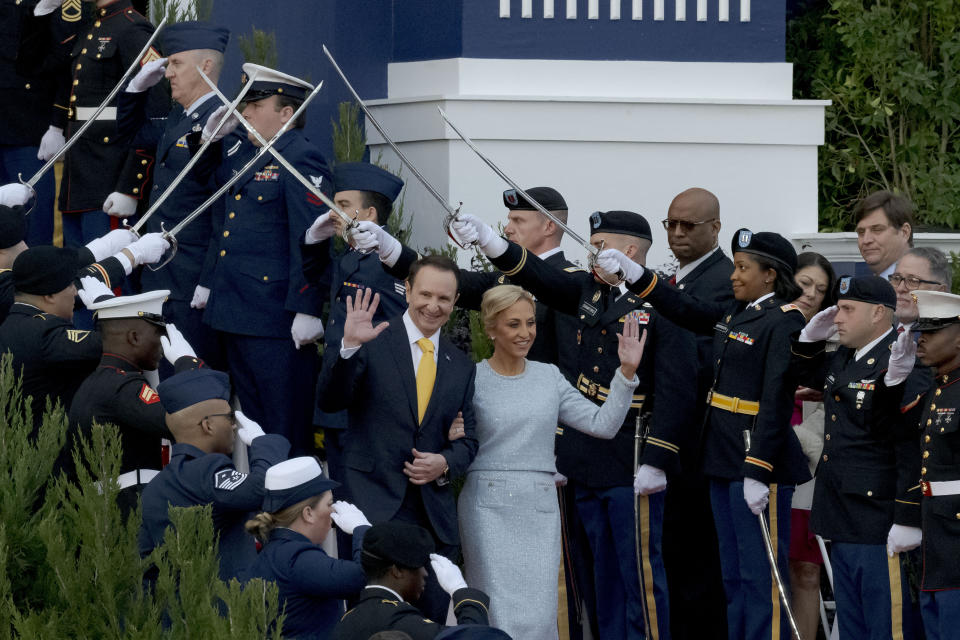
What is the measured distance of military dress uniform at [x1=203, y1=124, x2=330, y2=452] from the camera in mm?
7113

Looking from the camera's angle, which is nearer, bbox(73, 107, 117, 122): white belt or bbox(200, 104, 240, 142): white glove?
bbox(200, 104, 240, 142): white glove

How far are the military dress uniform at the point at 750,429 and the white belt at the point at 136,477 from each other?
202cm

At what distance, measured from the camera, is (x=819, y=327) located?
612 centimetres

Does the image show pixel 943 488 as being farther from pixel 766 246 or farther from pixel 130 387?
pixel 130 387

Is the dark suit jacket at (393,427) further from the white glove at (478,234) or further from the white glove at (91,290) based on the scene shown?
the white glove at (91,290)

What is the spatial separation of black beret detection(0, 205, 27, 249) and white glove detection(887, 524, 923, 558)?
366 cm

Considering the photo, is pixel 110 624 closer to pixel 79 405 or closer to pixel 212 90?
pixel 79 405

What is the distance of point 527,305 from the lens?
596 centimetres

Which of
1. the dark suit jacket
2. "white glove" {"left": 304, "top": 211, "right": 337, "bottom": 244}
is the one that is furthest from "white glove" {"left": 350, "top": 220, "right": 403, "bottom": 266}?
"white glove" {"left": 304, "top": 211, "right": 337, "bottom": 244}

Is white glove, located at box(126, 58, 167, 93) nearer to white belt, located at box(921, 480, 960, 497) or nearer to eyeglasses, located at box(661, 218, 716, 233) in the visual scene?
eyeglasses, located at box(661, 218, 716, 233)

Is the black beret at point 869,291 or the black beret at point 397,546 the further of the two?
the black beret at point 869,291

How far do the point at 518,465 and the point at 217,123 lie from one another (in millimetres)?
2310

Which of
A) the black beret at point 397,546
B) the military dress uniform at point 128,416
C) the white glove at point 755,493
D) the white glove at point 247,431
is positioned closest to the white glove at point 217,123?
the military dress uniform at point 128,416

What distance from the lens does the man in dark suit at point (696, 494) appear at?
673 cm
